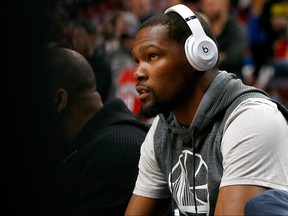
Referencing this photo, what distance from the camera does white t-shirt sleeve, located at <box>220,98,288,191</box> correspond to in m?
2.63

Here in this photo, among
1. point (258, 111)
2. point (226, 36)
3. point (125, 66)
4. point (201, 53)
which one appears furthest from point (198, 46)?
point (125, 66)

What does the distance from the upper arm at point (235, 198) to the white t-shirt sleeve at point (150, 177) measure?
22.4 inches

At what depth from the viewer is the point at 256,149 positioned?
2652 millimetres

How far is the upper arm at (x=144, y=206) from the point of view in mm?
3137

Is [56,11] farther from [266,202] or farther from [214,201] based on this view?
[214,201]

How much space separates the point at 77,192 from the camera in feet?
10.1

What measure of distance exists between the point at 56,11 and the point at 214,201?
44.5 inches

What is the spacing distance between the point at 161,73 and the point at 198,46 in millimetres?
175

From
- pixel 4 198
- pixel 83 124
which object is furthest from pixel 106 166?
pixel 4 198

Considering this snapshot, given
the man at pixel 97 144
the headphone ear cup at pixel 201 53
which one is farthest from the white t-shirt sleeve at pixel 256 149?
the man at pixel 97 144

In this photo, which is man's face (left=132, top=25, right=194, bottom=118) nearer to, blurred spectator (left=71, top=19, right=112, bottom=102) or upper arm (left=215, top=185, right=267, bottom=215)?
upper arm (left=215, top=185, right=267, bottom=215)

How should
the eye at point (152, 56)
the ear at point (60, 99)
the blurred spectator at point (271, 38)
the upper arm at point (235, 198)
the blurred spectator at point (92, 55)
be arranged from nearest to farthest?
the ear at point (60, 99) < the upper arm at point (235, 198) < the eye at point (152, 56) < the blurred spectator at point (92, 55) < the blurred spectator at point (271, 38)

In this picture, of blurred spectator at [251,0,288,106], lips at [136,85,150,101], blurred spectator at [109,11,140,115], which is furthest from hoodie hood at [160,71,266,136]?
blurred spectator at [251,0,288,106]

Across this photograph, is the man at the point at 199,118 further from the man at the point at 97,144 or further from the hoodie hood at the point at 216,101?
the man at the point at 97,144
